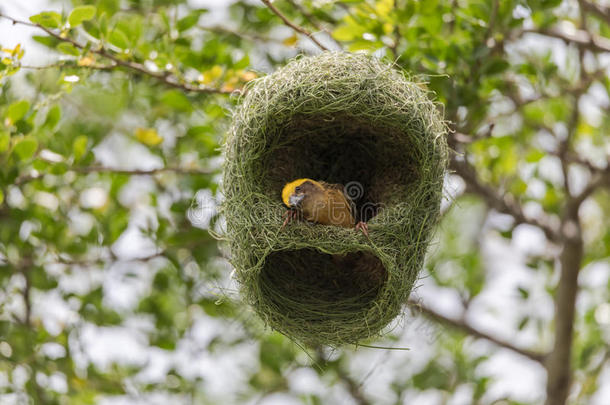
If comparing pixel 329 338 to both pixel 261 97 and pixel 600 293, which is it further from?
pixel 600 293

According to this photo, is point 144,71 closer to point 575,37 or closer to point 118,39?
point 118,39

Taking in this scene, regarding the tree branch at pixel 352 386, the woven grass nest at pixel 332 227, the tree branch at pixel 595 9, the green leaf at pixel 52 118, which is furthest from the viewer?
the tree branch at pixel 352 386

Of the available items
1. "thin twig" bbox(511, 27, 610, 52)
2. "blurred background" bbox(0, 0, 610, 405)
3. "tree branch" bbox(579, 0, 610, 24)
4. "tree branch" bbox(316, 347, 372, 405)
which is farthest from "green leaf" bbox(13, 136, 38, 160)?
"tree branch" bbox(579, 0, 610, 24)

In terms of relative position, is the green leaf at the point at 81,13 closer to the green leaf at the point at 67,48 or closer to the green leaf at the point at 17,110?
the green leaf at the point at 67,48

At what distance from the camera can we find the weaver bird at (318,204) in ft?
7.65

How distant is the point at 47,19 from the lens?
2.50m

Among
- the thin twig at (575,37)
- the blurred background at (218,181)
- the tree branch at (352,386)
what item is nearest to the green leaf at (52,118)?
the blurred background at (218,181)

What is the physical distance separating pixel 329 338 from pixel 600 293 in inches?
124

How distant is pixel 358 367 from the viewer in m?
4.22

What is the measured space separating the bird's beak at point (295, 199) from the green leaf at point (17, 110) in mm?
1187

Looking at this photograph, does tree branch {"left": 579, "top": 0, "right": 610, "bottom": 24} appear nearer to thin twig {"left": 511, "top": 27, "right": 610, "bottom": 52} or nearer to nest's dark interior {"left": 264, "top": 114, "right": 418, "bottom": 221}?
thin twig {"left": 511, "top": 27, "right": 610, "bottom": 52}

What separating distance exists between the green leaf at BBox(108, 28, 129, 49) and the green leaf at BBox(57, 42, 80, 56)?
144mm

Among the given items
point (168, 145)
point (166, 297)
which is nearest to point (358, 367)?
point (166, 297)

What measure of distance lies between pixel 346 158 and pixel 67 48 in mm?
1209
